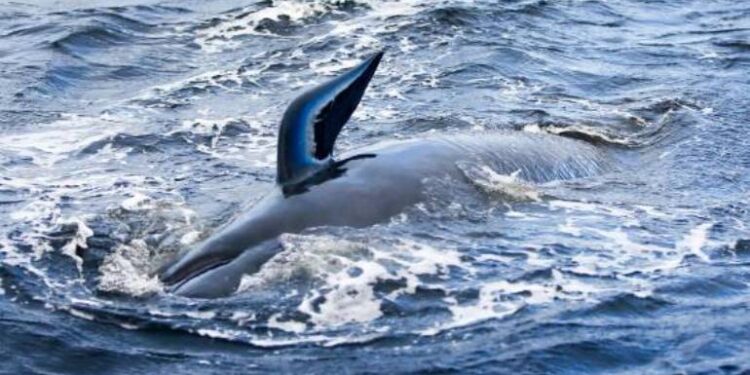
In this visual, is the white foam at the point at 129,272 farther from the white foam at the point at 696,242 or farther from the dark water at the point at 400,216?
the white foam at the point at 696,242

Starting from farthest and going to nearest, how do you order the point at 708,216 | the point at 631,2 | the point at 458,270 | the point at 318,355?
1. the point at 631,2
2. the point at 708,216
3. the point at 458,270
4. the point at 318,355

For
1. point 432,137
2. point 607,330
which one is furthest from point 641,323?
point 432,137

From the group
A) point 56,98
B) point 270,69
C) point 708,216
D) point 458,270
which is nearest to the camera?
point 458,270

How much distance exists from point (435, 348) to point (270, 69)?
959 cm

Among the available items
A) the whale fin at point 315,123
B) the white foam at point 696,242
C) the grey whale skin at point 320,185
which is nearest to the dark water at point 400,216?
the white foam at point 696,242

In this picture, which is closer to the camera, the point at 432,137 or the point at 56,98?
the point at 432,137

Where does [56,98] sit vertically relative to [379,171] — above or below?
below

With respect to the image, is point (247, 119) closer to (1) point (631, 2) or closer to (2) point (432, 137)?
(2) point (432, 137)

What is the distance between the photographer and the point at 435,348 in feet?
24.8

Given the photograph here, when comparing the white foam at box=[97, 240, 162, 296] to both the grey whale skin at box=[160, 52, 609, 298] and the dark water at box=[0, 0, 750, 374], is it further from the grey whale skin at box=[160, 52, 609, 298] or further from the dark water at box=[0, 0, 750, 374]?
the grey whale skin at box=[160, 52, 609, 298]

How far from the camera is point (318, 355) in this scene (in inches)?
292

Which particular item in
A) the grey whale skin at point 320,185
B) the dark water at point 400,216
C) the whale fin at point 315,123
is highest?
the whale fin at point 315,123

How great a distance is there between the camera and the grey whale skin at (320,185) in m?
8.31

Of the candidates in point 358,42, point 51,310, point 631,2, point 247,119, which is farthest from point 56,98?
point 631,2
